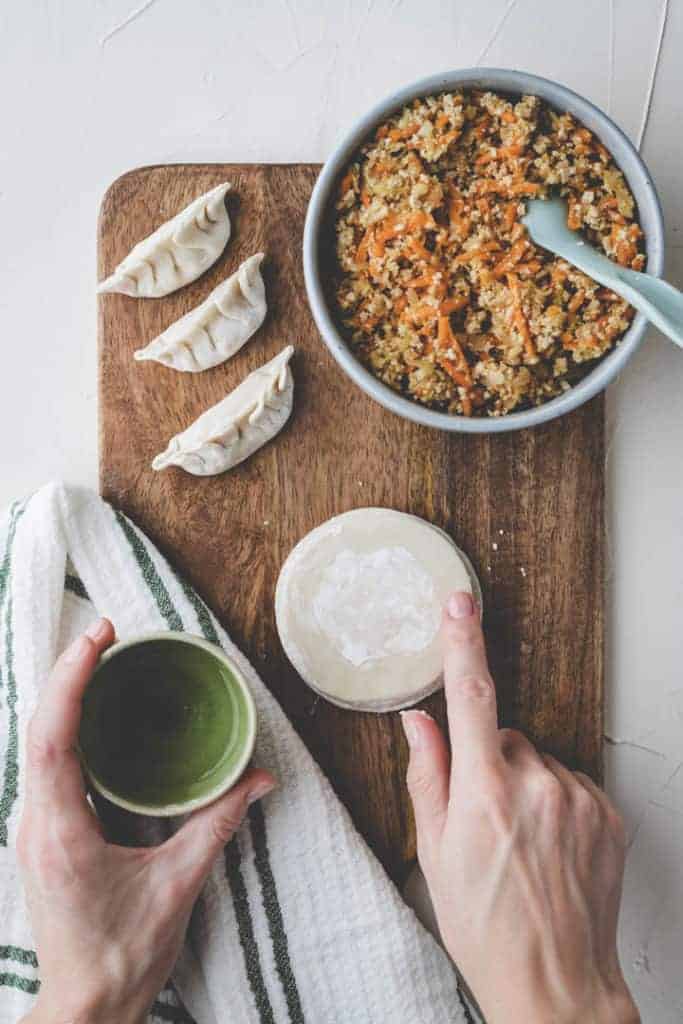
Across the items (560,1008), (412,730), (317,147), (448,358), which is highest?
(317,147)

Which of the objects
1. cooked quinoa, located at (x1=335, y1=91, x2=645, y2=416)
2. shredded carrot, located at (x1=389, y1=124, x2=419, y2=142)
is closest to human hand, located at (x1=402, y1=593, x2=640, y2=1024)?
cooked quinoa, located at (x1=335, y1=91, x2=645, y2=416)

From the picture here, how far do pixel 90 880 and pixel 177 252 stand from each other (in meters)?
0.67

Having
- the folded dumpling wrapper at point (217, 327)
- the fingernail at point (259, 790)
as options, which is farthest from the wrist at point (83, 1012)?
the folded dumpling wrapper at point (217, 327)

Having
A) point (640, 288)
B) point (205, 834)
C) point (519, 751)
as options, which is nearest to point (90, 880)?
point (205, 834)

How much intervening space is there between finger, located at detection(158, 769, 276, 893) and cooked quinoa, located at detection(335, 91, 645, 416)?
1.52ft

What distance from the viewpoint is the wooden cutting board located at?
1.17 meters

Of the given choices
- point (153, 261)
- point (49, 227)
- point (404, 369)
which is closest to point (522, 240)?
point (404, 369)

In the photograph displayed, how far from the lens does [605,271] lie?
3.30 ft

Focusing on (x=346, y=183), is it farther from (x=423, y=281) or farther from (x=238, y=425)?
(x=238, y=425)

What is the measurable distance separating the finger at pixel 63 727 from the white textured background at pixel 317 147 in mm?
278

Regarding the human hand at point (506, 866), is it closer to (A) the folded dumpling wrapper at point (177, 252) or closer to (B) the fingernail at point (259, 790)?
(B) the fingernail at point (259, 790)

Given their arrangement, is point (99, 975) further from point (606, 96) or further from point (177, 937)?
point (606, 96)

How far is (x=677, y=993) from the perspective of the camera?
1.23 m

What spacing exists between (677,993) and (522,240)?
2.94 ft
